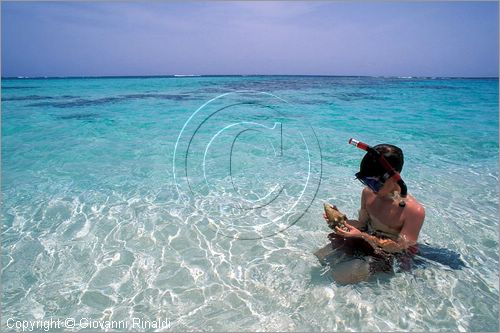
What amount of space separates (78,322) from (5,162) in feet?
29.5

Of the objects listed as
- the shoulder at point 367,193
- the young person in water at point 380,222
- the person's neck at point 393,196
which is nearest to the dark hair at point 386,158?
the young person in water at point 380,222

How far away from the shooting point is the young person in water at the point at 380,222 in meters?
3.39

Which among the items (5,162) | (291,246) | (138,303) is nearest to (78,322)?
(138,303)

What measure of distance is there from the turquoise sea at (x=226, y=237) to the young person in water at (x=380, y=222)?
0.32 metres

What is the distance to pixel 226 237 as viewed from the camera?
5648mm

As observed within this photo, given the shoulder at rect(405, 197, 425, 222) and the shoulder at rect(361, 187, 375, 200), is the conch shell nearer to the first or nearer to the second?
the shoulder at rect(361, 187, 375, 200)

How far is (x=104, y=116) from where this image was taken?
65.3 feet

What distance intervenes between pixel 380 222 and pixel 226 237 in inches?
111

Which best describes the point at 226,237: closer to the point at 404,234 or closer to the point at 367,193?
the point at 367,193

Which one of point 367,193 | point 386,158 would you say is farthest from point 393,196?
point 386,158

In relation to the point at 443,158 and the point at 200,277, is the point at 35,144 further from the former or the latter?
the point at 443,158

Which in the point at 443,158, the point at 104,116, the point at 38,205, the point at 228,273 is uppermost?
the point at 104,116

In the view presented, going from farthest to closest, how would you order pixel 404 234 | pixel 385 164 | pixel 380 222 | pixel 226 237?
pixel 226 237 < pixel 380 222 < pixel 404 234 < pixel 385 164

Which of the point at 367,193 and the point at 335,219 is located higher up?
the point at 367,193
